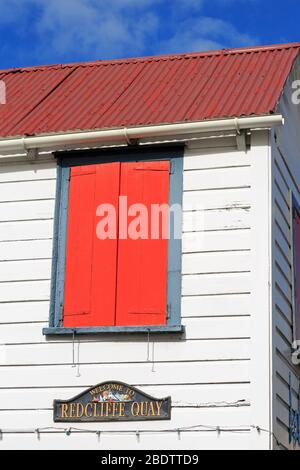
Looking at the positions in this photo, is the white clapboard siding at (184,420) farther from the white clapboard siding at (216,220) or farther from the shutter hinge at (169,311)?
the white clapboard siding at (216,220)

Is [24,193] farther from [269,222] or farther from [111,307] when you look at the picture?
[269,222]

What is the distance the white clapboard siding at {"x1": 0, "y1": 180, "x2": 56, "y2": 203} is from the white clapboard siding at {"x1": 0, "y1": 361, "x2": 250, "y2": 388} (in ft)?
6.66

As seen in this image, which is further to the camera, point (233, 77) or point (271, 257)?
point (233, 77)

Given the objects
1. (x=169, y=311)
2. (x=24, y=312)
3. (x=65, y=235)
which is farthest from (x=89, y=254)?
(x=169, y=311)

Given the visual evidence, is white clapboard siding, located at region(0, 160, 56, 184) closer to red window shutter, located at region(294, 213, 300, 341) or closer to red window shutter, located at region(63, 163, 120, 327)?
red window shutter, located at region(63, 163, 120, 327)

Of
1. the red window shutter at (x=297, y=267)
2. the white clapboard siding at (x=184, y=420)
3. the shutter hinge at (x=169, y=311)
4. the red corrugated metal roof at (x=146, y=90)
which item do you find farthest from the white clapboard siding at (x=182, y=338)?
the red window shutter at (x=297, y=267)

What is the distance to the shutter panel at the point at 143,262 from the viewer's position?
10.3m

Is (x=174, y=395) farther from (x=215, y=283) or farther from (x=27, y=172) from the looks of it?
(x=27, y=172)

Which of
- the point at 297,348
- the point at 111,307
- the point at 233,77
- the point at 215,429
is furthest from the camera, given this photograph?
the point at 233,77

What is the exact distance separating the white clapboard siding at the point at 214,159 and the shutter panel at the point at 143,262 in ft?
0.92

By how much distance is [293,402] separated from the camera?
1104 cm

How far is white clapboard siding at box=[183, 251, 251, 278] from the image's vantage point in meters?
10.2

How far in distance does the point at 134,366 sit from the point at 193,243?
4.93 feet

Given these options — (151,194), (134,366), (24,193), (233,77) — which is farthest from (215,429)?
(233,77)
